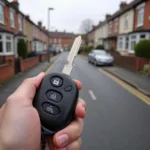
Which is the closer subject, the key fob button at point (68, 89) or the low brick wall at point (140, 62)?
the key fob button at point (68, 89)

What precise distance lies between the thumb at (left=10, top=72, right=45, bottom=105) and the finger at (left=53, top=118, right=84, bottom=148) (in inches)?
10.2

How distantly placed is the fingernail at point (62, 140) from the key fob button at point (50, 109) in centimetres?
13

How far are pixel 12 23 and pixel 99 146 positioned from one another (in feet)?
72.1

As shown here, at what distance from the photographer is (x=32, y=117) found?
115 cm

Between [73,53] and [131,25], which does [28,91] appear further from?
[131,25]

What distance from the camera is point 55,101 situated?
1.19 metres

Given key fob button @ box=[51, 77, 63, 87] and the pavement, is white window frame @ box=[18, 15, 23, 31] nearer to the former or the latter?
Result: the pavement

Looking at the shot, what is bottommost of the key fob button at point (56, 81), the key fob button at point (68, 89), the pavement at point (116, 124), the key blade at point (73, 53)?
the pavement at point (116, 124)

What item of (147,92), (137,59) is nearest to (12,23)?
(137,59)

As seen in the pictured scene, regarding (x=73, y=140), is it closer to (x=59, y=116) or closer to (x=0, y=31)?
(x=59, y=116)

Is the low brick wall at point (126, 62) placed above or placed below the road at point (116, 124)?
above

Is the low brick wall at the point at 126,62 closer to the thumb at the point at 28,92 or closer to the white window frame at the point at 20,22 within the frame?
the white window frame at the point at 20,22

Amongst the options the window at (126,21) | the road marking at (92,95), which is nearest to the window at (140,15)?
the window at (126,21)

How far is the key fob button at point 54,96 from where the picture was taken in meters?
1.19
